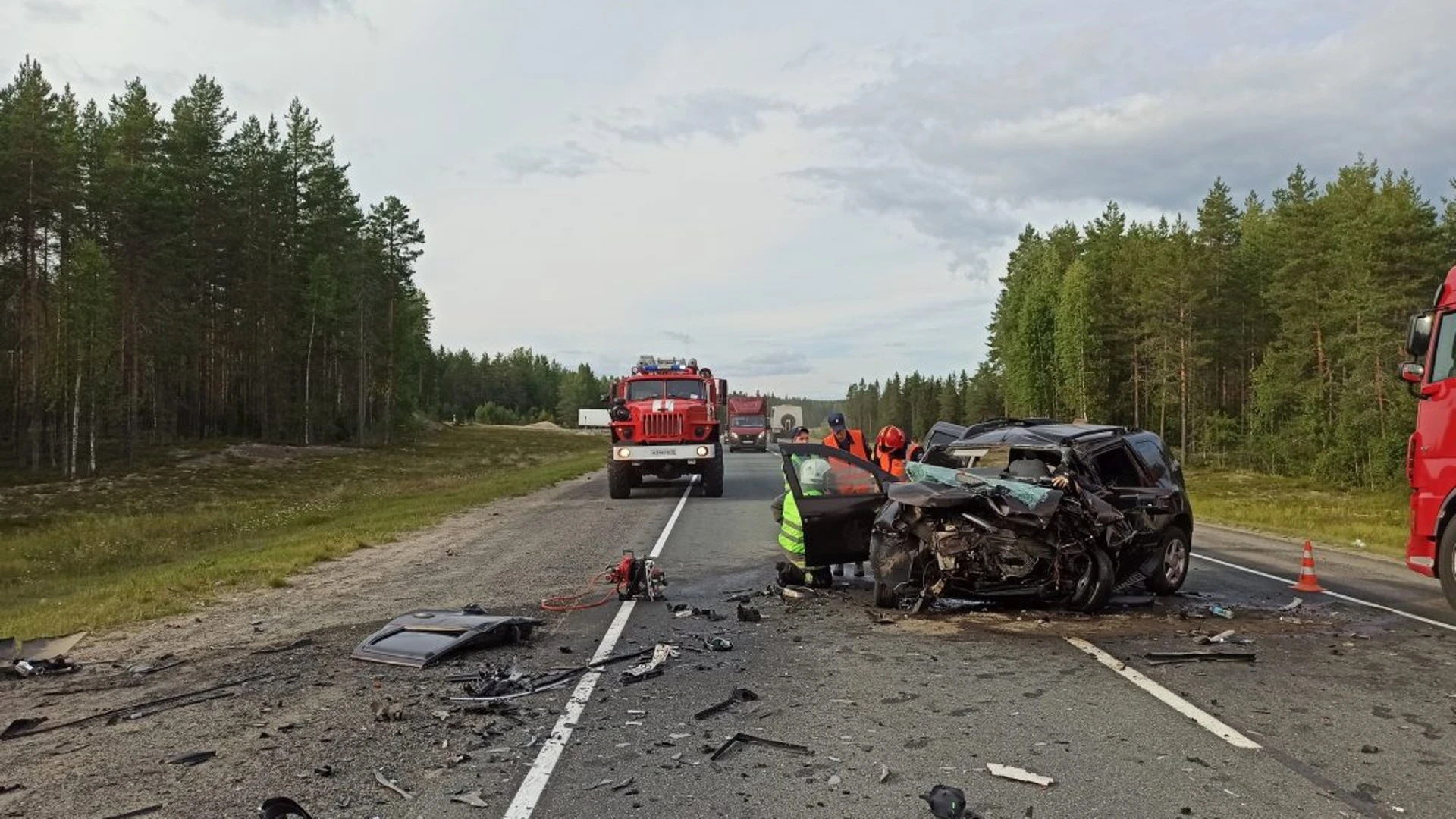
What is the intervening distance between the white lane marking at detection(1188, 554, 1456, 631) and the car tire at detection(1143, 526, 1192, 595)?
1594mm

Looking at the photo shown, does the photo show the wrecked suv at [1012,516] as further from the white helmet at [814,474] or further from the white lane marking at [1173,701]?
the white lane marking at [1173,701]

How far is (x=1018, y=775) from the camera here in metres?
4.15

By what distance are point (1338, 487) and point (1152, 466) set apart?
40.4 m

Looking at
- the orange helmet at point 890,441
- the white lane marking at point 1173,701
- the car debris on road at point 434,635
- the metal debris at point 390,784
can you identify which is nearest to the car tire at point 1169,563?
the white lane marking at point 1173,701

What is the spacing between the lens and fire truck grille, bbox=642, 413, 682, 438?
69.2 ft

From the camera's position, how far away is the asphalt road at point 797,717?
3947 millimetres

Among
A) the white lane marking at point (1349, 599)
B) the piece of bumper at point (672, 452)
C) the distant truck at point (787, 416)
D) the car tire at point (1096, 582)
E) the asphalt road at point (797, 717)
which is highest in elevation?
the distant truck at point (787, 416)

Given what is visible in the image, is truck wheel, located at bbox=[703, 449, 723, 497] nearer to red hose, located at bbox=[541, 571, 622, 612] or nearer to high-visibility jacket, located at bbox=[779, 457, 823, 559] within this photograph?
red hose, located at bbox=[541, 571, 622, 612]

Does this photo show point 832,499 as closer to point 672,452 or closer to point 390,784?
point 390,784

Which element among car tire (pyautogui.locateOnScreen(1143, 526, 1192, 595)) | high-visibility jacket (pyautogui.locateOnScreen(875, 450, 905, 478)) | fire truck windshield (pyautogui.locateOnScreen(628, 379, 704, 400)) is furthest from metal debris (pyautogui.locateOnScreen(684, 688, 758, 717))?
fire truck windshield (pyautogui.locateOnScreen(628, 379, 704, 400))

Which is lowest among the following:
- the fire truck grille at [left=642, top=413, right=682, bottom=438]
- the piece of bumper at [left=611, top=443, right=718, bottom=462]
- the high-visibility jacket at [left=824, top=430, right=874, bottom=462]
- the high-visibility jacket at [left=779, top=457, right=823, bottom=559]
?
the high-visibility jacket at [left=779, top=457, right=823, bottom=559]

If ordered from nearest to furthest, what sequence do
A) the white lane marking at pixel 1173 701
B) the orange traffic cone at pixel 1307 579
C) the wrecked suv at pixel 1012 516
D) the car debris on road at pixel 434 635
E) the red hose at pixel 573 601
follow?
the white lane marking at pixel 1173 701
the car debris on road at pixel 434 635
the wrecked suv at pixel 1012 516
the red hose at pixel 573 601
the orange traffic cone at pixel 1307 579

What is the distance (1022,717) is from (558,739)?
8.61ft

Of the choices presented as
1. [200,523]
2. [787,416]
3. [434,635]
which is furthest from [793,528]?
[787,416]
